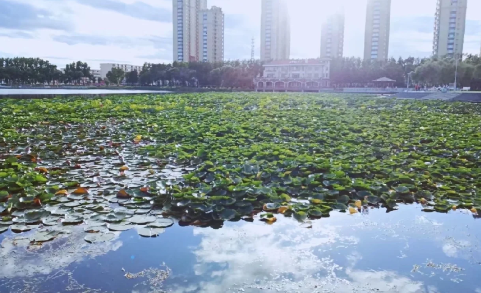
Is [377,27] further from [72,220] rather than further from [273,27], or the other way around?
[72,220]

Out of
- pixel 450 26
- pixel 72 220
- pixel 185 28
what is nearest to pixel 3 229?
pixel 72 220

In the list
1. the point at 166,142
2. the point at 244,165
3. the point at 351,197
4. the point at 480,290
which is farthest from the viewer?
the point at 166,142

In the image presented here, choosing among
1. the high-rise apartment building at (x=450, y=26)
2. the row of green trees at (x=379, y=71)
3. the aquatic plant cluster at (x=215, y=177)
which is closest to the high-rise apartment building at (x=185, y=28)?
the row of green trees at (x=379, y=71)

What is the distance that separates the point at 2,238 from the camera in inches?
98.1

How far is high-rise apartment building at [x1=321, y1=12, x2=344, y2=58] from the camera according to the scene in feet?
223

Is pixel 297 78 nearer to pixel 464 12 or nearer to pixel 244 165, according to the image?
pixel 464 12

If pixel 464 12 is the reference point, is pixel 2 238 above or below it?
below

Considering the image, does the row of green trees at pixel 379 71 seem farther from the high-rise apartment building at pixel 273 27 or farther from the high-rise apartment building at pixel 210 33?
the high-rise apartment building at pixel 210 33

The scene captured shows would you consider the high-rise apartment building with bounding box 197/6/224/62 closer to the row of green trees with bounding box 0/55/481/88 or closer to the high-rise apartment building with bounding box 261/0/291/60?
the high-rise apartment building with bounding box 261/0/291/60

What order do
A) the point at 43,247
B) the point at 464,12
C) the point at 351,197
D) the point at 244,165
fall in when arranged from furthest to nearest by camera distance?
the point at 464,12
the point at 244,165
the point at 351,197
the point at 43,247

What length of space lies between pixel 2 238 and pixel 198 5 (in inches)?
3174

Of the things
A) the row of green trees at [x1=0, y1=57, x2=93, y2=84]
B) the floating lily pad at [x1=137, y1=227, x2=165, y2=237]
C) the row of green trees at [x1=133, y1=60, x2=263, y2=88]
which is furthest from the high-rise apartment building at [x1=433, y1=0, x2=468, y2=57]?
the floating lily pad at [x1=137, y1=227, x2=165, y2=237]

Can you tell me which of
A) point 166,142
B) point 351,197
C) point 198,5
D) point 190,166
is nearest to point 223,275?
point 351,197

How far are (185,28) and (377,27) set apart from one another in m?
32.6
